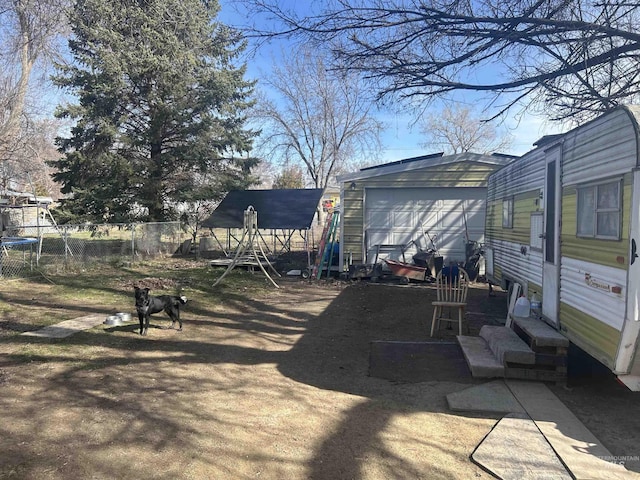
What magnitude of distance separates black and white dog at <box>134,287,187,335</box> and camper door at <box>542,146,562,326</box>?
4875 millimetres

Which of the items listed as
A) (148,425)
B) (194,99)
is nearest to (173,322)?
(148,425)

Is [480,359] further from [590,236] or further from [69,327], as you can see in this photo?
[69,327]

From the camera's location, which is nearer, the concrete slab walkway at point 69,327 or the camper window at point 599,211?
the camper window at point 599,211

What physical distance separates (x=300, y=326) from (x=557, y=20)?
17.5 ft

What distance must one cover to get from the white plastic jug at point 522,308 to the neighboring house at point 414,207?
6.93 meters

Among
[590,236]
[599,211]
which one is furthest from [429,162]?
[599,211]

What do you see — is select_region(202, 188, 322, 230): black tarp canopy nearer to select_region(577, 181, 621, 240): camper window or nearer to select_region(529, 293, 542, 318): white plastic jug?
select_region(529, 293, 542, 318): white plastic jug

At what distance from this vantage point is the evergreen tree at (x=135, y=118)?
1741 cm

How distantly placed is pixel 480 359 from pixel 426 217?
319 inches

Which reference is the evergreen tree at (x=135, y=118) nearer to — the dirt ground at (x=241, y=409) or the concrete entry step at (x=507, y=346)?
the dirt ground at (x=241, y=409)

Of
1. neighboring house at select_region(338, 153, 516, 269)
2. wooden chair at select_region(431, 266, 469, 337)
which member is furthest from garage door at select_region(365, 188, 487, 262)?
wooden chair at select_region(431, 266, 469, 337)

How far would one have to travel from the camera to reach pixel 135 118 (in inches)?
732

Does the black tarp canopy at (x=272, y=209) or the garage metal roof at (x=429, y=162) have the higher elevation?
the garage metal roof at (x=429, y=162)

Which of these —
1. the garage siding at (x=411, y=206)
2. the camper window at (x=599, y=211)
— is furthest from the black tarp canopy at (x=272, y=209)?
the camper window at (x=599, y=211)
